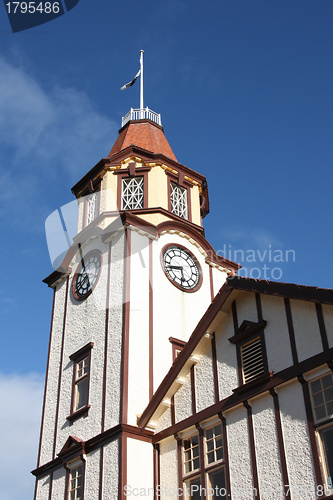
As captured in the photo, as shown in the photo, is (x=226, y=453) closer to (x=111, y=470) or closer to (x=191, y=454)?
(x=191, y=454)

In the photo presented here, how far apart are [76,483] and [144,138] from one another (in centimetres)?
1558

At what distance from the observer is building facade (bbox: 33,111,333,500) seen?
1395 centimetres

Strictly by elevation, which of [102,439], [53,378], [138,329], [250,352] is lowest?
[102,439]

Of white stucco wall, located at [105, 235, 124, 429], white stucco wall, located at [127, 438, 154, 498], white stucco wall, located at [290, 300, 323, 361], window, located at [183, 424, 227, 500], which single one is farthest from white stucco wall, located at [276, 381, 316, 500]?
white stucco wall, located at [105, 235, 124, 429]

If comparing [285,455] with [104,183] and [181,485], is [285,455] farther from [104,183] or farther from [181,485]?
[104,183]

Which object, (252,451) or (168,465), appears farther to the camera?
(168,465)

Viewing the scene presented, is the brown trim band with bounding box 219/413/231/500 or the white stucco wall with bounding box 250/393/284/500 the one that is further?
the brown trim band with bounding box 219/413/231/500

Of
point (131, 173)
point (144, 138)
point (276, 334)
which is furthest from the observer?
point (144, 138)

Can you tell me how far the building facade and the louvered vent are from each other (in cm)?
4

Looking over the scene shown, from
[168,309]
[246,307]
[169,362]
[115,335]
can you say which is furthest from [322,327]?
Answer: [168,309]

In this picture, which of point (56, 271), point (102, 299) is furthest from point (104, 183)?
point (102, 299)

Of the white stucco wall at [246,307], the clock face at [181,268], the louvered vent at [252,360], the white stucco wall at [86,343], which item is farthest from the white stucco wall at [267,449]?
the clock face at [181,268]

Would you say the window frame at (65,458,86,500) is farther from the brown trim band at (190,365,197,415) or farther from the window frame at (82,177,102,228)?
Answer: the window frame at (82,177,102,228)

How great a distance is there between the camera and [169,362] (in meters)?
20.0
